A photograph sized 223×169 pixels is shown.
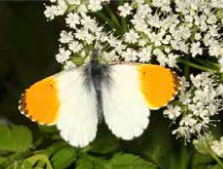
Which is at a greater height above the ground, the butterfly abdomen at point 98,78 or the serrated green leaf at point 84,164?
the butterfly abdomen at point 98,78

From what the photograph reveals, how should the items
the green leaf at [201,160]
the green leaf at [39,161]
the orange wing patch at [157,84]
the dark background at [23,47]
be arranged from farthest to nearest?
1. the dark background at [23,47]
2. the green leaf at [201,160]
3. the green leaf at [39,161]
4. the orange wing patch at [157,84]

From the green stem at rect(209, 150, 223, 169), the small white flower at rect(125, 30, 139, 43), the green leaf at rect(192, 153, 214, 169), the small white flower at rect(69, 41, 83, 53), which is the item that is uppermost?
the small white flower at rect(125, 30, 139, 43)

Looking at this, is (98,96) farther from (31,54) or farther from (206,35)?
(31,54)

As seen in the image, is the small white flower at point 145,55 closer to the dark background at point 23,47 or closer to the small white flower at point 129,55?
the small white flower at point 129,55

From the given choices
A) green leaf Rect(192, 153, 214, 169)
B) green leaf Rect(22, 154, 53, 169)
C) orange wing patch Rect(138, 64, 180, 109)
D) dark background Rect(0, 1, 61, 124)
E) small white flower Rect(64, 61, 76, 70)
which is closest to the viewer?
orange wing patch Rect(138, 64, 180, 109)

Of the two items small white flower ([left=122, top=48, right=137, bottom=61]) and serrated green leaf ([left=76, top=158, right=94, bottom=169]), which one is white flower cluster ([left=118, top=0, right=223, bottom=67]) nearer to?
small white flower ([left=122, top=48, right=137, bottom=61])

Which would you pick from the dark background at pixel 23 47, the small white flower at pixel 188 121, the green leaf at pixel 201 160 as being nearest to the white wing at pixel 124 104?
the small white flower at pixel 188 121

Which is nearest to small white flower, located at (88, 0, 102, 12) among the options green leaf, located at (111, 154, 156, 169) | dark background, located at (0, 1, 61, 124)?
green leaf, located at (111, 154, 156, 169)
